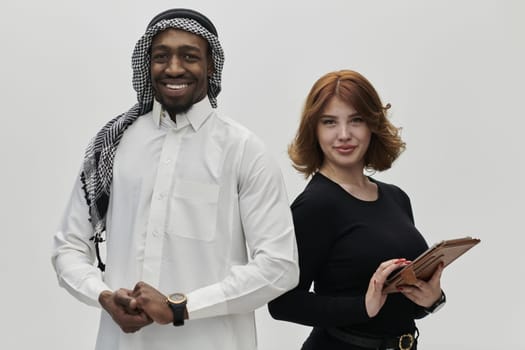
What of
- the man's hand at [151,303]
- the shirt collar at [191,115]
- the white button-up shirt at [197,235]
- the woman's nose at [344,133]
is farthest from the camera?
the woman's nose at [344,133]

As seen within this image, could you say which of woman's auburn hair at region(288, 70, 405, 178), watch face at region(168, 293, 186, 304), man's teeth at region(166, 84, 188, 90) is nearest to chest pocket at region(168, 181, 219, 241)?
watch face at region(168, 293, 186, 304)

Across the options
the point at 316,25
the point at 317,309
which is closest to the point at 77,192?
the point at 317,309

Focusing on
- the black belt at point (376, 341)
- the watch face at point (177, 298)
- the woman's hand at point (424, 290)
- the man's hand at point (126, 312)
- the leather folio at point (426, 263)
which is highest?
the leather folio at point (426, 263)

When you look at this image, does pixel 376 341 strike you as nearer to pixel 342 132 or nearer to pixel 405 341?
pixel 405 341

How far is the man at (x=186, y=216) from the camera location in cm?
253

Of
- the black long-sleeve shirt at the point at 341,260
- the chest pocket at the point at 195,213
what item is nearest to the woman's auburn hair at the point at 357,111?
the black long-sleeve shirt at the point at 341,260

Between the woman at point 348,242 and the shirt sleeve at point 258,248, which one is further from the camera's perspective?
the woman at point 348,242

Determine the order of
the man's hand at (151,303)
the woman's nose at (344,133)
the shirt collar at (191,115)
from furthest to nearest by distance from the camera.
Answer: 1. the woman's nose at (344,133)
2. the shirt collar at (191,115)
3. the man's hand at (151,303)

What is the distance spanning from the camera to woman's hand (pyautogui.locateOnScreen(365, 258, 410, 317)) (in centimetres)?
255

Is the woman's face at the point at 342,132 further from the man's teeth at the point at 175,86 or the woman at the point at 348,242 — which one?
the man's teeth at the point at 175,86

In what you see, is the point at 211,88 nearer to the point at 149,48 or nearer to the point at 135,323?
the point at 149,48

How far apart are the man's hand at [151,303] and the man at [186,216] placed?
0.07 meters

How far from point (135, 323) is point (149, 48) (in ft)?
2.66

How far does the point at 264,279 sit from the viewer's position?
2500 millimetres
